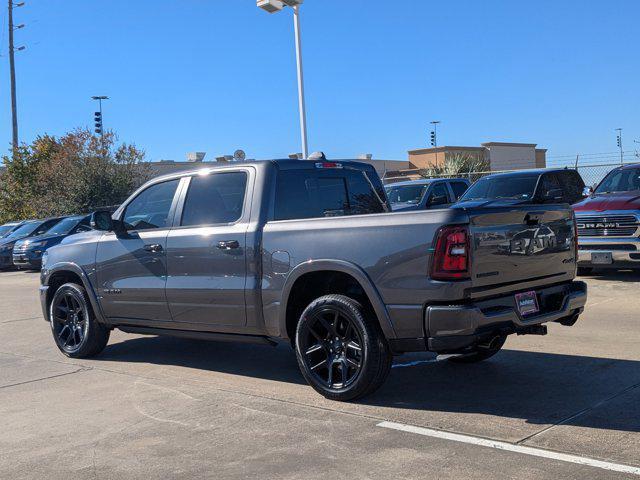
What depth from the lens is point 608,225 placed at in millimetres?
11469

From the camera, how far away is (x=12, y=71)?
38.0m

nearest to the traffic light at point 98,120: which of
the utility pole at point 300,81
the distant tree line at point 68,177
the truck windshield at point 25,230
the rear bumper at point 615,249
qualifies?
the distant tree line at point 68,177

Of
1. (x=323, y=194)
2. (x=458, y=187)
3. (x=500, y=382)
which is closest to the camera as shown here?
(x=500, y=382)

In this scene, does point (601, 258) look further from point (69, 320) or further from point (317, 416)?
point (69, 320)

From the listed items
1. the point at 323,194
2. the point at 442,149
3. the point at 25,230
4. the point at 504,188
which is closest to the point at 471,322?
the point at 323,194

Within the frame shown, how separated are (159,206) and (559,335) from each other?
4546 mm

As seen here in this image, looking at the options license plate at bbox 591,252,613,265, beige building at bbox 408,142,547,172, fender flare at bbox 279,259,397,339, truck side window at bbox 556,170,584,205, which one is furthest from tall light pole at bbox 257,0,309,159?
beige building at bbox 408,142,547,172

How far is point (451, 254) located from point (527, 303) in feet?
2.90

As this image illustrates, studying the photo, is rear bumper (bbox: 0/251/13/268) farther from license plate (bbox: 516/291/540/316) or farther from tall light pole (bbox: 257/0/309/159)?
license plate (bbox: 516/291/540/316)

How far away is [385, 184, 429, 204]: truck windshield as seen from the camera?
16656mm

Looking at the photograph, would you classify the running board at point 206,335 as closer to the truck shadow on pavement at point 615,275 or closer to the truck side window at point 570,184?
the truck shadow on pavement at point 615,275

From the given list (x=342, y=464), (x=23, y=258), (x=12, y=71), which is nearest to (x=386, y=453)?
(x=342, y=464)

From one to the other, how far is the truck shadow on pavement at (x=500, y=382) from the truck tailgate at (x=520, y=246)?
87cm

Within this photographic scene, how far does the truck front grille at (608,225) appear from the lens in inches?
443
